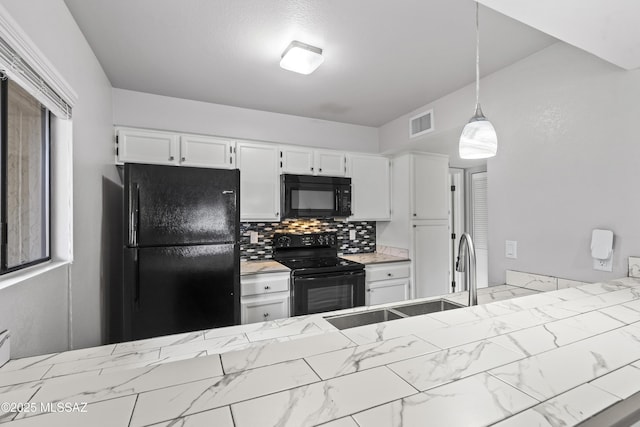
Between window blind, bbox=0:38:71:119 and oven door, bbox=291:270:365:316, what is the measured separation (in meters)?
1.96

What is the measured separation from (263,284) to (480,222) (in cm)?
300

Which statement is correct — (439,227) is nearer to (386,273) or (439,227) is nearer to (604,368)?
(386,273)

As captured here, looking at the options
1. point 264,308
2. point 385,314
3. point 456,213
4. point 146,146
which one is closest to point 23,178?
point 146,146

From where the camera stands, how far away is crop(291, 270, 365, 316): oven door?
2707 millimetres

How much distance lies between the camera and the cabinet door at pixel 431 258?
336 centimetres

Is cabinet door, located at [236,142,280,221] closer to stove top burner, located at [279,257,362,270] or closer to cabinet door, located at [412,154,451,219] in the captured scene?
stove top burner, located at [279,257,362,270]

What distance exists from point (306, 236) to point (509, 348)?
2.64 m

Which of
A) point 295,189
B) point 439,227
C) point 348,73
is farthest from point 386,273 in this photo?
point 348,73

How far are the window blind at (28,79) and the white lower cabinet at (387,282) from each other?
261 centimetres

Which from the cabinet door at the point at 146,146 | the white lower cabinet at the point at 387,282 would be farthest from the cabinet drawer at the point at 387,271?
the cabinet door at the point at 146,146

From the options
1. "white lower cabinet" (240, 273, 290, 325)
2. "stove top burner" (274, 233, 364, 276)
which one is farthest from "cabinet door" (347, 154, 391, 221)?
"white lower cabinet" (240, 273, 290, 325)

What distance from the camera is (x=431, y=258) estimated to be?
347cm

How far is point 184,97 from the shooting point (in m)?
2.82

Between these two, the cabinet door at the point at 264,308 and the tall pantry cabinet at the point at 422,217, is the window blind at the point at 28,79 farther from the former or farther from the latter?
the tall pantry cabinet at the point at 422,217
